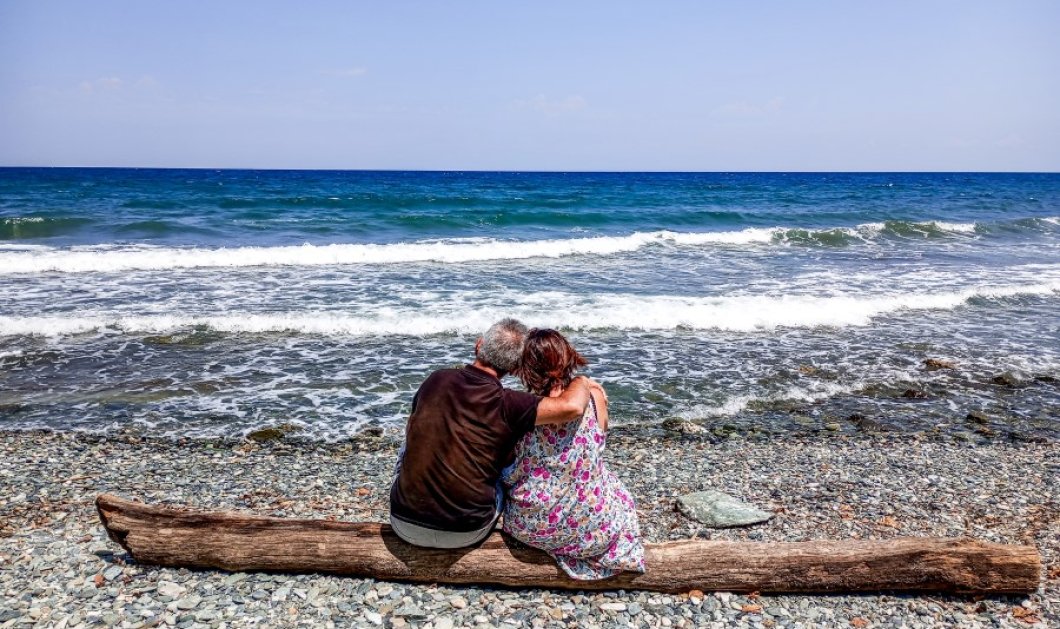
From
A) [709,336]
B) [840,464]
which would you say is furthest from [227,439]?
[709,336]

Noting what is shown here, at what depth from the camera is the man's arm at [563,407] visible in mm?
3922

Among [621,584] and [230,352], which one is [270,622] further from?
[230,352]

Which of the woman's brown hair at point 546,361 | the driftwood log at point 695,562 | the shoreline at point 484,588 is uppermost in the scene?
the woman's brown hair at point 546,361

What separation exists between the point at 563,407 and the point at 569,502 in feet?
2.06

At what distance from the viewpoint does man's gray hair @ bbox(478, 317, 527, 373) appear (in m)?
4.01

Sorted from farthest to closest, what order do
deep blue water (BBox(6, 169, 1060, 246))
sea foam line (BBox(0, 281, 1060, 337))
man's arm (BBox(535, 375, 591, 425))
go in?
deep blue water (BBox(6, 169, 1060, 246)) < sea foam line (BBox(0, 281, 1060, 337)) < man's arm (BBox(535, 375, 591, 425))

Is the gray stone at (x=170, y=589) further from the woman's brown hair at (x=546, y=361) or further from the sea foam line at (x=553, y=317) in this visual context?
the sea foam line at (x=553, y=317)

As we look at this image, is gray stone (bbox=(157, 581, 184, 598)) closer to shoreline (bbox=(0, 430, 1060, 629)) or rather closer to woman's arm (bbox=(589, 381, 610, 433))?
shoreline (bbox=(0, 430, 1060, 629))

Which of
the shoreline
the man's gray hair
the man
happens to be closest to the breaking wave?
the shoreline

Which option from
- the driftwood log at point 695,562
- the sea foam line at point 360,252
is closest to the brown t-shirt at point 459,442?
the driftwood log at point 695,562

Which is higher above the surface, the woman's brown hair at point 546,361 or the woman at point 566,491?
the woman's brown hair at point 546,361

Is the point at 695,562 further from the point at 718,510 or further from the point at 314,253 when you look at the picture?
the point at 314,253

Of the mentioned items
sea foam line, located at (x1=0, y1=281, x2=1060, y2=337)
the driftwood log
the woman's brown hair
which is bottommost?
the driftwood log

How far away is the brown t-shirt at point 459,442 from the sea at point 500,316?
3921 mm
